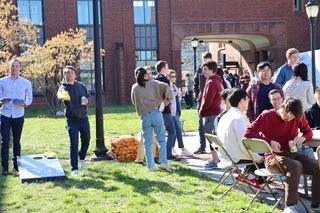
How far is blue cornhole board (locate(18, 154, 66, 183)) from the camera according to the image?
260 inches

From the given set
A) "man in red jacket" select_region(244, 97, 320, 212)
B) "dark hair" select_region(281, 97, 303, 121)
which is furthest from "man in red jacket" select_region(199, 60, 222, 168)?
"dark hair" select_region(281, 97, 303, 121)

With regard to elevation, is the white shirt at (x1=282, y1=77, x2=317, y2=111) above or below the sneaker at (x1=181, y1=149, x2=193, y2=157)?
above

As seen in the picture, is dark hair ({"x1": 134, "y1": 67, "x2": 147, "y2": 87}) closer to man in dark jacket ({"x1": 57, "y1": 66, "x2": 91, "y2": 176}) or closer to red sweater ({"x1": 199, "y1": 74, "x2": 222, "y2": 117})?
man in dark jacket ({"x1": 57, "y1": 66, "x2": 91, "y2": 176})

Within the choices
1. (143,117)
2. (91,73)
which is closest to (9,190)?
(143,117)

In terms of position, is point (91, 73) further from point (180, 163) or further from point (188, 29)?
point (180, 163)

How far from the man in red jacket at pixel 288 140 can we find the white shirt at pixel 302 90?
1768 mm

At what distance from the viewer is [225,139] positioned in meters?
5.53

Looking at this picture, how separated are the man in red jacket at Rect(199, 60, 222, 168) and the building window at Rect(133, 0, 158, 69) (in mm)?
22178

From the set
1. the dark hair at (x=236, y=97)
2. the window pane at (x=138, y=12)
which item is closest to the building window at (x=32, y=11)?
the window pane at (x=138, y=12)

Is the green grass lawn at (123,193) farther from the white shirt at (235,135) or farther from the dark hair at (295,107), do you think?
the dark hair at (295,107)

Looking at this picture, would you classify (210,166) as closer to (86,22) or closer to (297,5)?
(86,22)

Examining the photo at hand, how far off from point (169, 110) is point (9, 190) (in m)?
3.44

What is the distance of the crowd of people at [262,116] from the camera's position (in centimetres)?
477

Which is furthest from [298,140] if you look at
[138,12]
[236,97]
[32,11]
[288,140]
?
[32,11]
